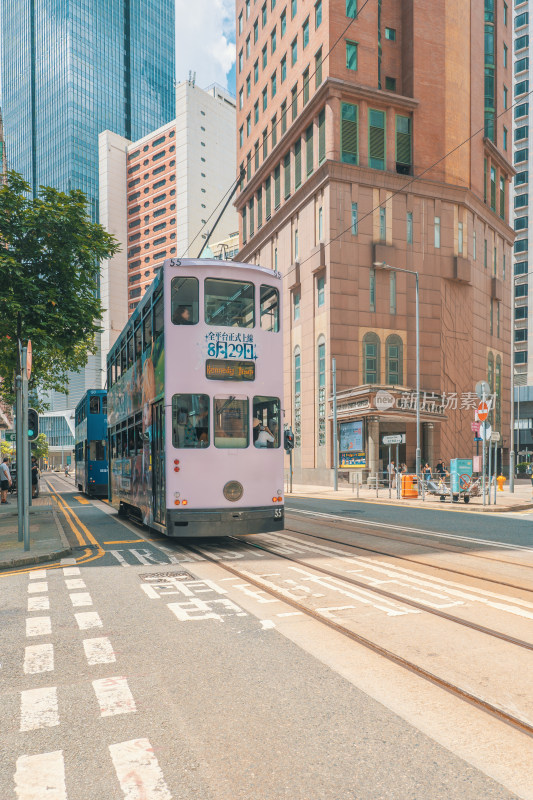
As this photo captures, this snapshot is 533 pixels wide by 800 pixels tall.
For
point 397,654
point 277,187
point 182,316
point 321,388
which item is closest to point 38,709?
point 397,654

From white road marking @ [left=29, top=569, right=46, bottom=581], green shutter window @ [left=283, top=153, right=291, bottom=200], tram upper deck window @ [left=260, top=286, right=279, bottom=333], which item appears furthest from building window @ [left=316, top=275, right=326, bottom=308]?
white road marking @ [left=29, top=569, right=46, bottom=581]

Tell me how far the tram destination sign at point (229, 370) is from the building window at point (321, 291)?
32.8 m

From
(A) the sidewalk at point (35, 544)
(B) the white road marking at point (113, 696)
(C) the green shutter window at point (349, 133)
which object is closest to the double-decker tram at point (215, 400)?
(A) the sidewalk at point (35, 544)

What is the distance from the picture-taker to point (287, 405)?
50.9 meters

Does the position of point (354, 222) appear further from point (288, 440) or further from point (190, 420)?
point (190, 420)

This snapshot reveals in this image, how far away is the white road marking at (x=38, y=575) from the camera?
934 cm

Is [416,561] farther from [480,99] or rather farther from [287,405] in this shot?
[480,99]

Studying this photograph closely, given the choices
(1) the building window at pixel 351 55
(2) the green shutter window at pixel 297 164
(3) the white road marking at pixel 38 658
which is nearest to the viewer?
(3) the white road marking at pixel 38 658

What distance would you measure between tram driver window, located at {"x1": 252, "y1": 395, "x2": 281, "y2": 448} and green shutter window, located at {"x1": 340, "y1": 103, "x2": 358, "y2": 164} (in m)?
35.9

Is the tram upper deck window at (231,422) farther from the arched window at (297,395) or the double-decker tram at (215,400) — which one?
the arched window at (297,395)

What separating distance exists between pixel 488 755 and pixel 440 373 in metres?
43.0

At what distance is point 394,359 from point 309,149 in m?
16.1

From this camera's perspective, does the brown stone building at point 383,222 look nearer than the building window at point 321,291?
Yes

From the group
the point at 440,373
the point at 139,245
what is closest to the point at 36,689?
the point at 440,373
